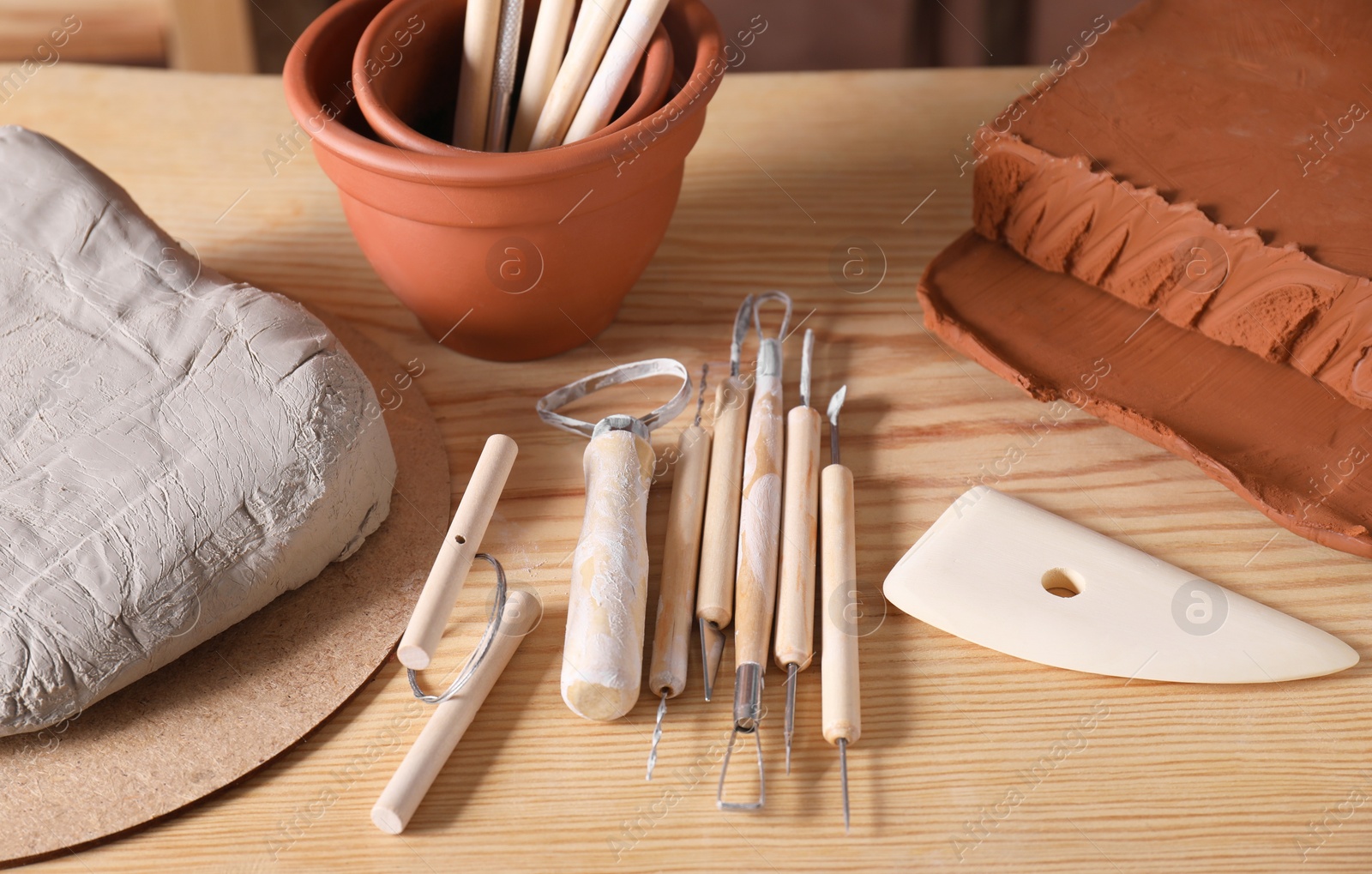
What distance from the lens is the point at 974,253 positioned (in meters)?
0.75

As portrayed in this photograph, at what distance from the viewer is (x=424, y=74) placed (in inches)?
27.3

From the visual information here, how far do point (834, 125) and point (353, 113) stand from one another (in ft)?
1.33

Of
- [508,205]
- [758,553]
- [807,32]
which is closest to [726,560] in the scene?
[758,553]

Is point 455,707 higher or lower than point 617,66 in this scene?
lower

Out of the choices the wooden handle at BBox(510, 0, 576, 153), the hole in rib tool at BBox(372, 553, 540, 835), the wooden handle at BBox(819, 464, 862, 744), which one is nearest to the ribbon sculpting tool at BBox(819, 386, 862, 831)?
the wooden handle at BBox(819, 464, 862, 744)

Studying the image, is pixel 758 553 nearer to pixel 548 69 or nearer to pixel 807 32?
pixel 548 69

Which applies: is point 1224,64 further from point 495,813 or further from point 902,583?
point 495,813

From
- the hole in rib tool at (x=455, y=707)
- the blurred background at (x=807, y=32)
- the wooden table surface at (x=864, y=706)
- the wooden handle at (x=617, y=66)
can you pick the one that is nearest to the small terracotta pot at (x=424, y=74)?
the wooden handle at (x=617, y=66)

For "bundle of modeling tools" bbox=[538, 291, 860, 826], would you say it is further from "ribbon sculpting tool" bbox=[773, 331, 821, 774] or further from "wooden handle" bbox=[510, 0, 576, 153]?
"wooden handle" bbox=[510, 0, 576, 153]

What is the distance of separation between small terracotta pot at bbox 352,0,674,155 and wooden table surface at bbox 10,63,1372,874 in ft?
0.45

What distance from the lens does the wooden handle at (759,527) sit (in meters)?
0.54

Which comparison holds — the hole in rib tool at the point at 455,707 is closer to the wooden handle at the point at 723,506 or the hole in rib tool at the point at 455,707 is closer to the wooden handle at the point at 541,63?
the wooden handle at the point at 723,506

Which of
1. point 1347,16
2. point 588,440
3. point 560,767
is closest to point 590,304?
point 588,440

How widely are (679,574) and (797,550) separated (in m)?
0.06
